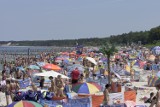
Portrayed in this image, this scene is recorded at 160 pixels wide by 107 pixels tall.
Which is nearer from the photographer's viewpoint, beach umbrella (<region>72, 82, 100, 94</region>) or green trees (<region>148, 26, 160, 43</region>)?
beach umbrella (<region>72, 82, 100, 94</region>)

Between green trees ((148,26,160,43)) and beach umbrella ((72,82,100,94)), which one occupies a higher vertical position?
green trees ((148,26,160,43))

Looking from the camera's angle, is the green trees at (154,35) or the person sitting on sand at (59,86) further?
the green trees at (154,35)

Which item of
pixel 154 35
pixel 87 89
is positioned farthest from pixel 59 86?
pixel 154 35

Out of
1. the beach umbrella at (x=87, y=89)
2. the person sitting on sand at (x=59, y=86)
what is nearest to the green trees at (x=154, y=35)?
the person sitting on sand at (x=59, y=86)

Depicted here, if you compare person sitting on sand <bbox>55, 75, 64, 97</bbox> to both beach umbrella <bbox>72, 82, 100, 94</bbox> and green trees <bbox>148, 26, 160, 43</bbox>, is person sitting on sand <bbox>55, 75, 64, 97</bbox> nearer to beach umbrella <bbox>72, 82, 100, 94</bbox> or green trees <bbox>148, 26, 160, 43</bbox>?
beach umbrella <bbox>72, 82, 100, 94</bbox>

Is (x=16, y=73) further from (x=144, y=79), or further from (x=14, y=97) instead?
(x=14, y=97)

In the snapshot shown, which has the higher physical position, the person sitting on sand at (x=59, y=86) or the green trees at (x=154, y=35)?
the green trees at (x=154, y=35)

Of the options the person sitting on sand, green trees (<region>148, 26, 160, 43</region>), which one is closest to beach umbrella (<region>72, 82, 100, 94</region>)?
the person sitting on sand

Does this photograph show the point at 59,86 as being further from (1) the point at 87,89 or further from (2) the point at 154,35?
(2) the point at 154,35

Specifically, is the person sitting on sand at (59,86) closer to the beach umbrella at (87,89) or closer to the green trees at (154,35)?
the beach umbrella at (87,89)

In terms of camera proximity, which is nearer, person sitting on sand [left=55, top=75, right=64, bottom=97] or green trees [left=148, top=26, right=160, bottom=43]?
person sitting on sand [left=55, top=75, right=64, bottom=97]

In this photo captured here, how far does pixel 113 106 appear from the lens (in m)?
11.2

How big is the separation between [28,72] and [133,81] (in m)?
6.20

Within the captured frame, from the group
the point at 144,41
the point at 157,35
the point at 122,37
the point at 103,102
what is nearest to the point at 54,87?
the point at 103,102
